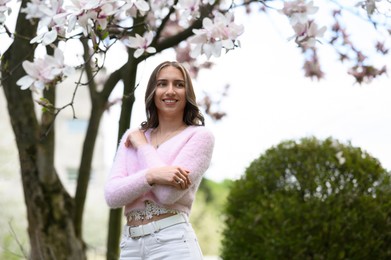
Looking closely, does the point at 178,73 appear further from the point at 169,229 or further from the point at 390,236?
the point at 390,236

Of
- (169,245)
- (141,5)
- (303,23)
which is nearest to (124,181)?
(169,245)

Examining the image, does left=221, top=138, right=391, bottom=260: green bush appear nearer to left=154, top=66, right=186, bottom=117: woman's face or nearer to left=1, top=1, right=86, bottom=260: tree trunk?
left=1, top=1, right=86, bottom=260: tree trunk

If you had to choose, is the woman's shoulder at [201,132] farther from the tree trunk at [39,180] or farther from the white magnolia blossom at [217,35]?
the tree trunk at [39,180]

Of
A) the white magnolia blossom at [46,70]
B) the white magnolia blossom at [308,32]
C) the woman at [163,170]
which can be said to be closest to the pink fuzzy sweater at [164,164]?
the woman at [163,170]

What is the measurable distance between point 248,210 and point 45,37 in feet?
7.99

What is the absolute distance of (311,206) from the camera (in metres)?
4.44

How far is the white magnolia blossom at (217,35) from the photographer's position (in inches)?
94.1

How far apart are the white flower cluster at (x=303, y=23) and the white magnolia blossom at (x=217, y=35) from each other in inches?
11.2

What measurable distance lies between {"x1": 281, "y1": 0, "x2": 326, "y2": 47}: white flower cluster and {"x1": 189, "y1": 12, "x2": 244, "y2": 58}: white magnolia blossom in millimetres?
285

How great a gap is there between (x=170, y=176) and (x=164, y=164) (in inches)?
4.4

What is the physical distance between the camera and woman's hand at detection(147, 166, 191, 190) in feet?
7.45

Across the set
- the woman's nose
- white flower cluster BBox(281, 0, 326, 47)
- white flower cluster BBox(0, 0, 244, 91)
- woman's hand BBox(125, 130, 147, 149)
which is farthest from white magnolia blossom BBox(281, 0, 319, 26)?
woman's hand BBox(125, 130, 147, 149)

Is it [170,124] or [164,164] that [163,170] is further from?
[170,124]

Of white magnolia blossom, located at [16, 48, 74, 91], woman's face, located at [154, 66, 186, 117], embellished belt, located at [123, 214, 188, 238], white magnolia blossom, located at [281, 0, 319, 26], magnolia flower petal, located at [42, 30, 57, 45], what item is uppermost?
white magnolia blossom, located at [281, 0, 319, 26]
